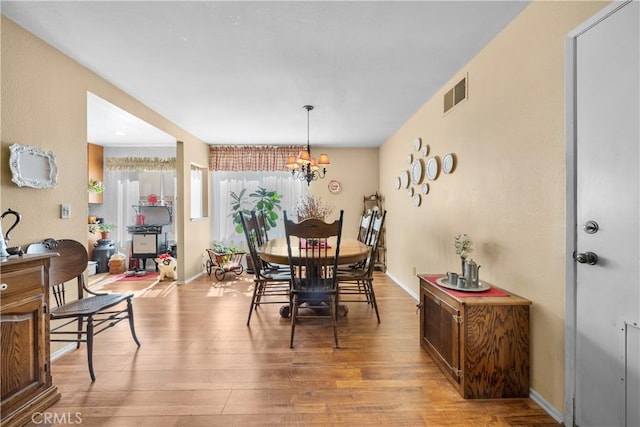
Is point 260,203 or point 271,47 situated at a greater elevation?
point 271,47

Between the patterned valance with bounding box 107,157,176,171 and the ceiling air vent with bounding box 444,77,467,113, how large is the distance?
16.0 feet

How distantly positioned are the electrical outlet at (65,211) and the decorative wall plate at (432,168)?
3.35 meters

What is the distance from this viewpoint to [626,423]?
125cm

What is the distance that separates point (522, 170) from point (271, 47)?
1.92 m

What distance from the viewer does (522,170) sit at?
183 cm

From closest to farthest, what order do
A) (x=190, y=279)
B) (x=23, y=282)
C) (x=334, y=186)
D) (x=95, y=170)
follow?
(x=23, y=282)
(x=190, y=279)
(x=95, y=170)
(x=334, y=186)

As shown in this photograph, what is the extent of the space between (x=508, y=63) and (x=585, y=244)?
1.26 meters

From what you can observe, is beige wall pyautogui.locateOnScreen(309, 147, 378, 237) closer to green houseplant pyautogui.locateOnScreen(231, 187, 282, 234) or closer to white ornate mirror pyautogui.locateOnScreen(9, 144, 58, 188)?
green houseplant pyautogui.locateOnScreen(231, 187, 282, 234)

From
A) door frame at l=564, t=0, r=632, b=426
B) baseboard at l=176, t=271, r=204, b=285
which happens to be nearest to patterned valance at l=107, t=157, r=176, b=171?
baseboard at l=176, t=271, r=204, b=285

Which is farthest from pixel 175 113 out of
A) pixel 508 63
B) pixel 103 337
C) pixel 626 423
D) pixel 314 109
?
pixel 626 423

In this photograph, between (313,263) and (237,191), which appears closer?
(313,263)

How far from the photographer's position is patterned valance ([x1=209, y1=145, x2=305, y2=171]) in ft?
18.4

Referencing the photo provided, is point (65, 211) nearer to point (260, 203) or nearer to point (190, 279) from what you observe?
point (190, 279)

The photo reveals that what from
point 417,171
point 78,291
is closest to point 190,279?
point 78,291
